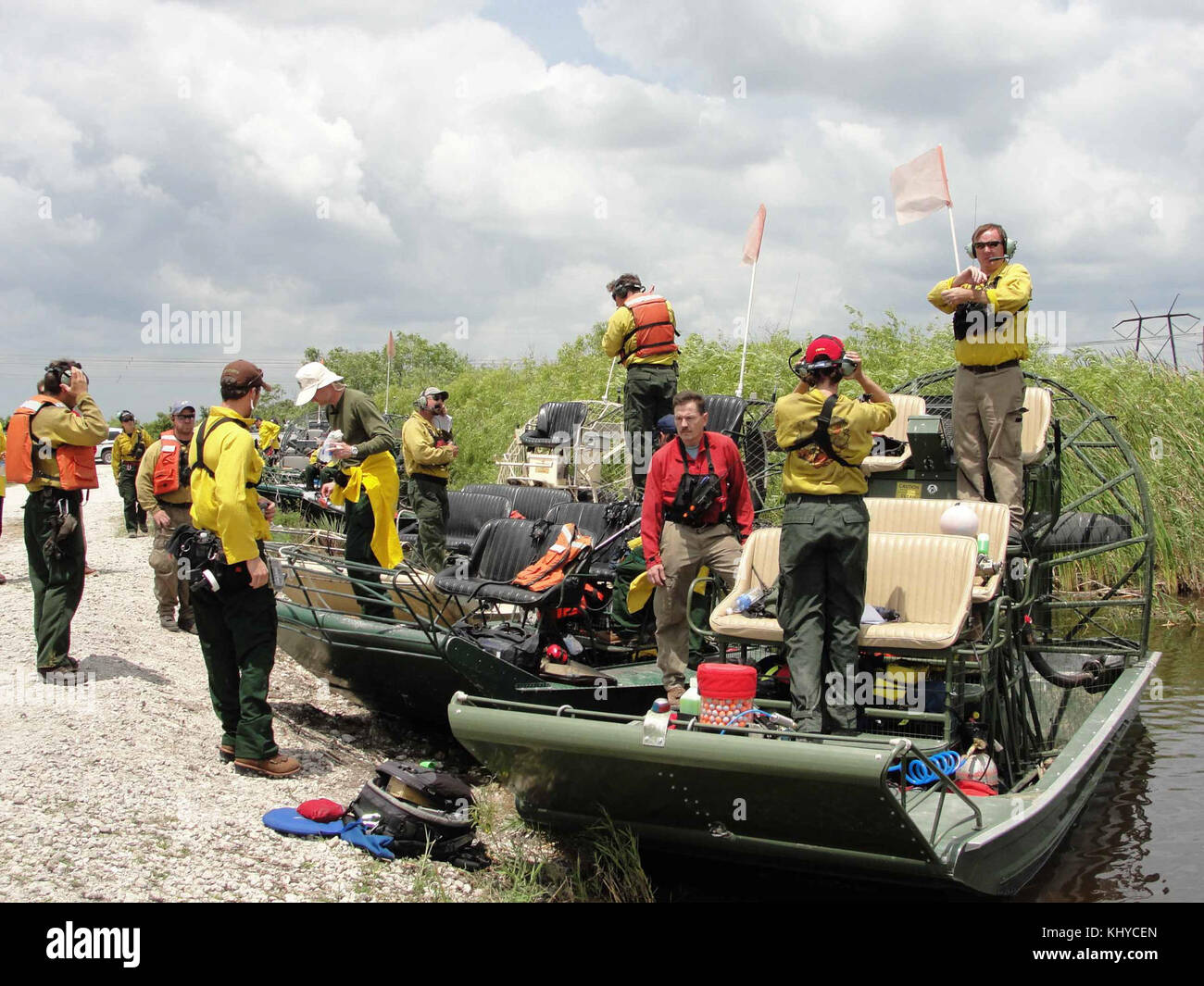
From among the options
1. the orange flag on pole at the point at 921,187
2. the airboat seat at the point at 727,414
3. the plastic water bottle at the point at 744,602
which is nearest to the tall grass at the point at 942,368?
the airboat seat at the point at 727,414

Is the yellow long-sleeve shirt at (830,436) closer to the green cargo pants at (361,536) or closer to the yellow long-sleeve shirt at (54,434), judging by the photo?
the green cargo pants at (361,536)

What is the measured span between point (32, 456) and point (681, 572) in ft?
14.0

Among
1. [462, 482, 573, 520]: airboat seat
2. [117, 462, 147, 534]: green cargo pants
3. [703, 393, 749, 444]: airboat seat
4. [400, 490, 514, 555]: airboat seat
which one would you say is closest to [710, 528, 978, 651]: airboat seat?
[703, 393, 749, 444]: airboat seat

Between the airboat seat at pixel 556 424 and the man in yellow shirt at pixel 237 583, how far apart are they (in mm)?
7878

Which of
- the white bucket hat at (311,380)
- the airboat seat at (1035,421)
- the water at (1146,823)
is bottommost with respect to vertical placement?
the water at (1146,823)

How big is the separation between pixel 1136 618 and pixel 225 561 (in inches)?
435

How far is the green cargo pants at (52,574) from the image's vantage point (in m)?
7.14

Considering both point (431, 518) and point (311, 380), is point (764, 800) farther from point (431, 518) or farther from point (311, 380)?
point (431, 518)

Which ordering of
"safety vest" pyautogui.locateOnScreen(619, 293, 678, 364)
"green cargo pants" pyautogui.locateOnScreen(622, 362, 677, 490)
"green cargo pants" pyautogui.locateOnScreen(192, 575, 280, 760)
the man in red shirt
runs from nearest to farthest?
"green cargo pants" pyautogui.locateOnScreen(192, 575, 280, 760) → the man in red shirt → "safety vest" pyautogui.locateOnScreen(619, 293, 678, 364) → "green cargo pants" pyautogui.locateOnScreen(622, 362, 677, 490)

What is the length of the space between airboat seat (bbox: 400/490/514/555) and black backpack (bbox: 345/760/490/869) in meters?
5.31

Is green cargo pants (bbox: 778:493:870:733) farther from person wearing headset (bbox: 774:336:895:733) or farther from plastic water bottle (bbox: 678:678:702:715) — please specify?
plastic water bottle (bbox: 678:678:702:715)

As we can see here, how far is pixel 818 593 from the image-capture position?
17.9 feet

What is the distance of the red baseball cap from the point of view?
5363mm
